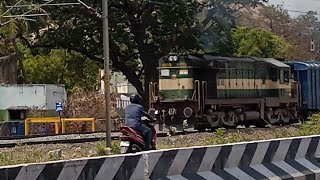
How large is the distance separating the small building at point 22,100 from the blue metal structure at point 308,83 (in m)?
15.8

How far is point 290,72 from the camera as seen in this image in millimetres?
29422

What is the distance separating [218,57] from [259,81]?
2.46 meters

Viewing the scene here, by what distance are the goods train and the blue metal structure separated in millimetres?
1607

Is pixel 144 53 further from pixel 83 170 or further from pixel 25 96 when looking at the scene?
pixel 83 170

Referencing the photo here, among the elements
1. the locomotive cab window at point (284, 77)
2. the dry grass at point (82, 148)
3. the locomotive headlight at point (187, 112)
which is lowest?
the dry grass at point (82, 148)

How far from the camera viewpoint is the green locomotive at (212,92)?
2427 cm

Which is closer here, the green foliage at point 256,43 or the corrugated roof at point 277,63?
the corrugated roof at point 277,63

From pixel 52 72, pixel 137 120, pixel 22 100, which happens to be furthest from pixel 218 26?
pixel 137 120

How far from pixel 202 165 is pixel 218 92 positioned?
17.1 metres

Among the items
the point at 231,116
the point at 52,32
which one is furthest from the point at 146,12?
the point at 231,116

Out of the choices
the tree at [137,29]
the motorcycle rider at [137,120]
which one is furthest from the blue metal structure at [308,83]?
the motorcycle rider at [137,120]

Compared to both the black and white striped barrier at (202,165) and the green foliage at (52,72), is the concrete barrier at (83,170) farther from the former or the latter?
the green foliage at (52,72)

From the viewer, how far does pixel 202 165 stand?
8.21 meters

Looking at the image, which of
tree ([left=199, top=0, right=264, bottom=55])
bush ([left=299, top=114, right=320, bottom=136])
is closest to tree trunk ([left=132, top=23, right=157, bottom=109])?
tree ([left=199, top=0, right=264, bottom=55])
